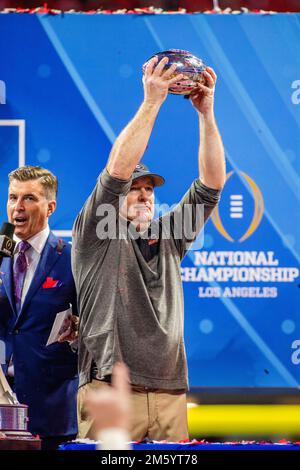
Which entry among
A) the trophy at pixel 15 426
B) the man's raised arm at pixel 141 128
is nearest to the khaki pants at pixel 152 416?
the trophy at pixel 15 426

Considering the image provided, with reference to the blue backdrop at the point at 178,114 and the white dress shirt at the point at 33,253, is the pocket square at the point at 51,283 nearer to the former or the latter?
the white dress shirt at the point at 33,253

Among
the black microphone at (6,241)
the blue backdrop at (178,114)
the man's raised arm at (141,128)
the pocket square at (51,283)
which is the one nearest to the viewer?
the black microphone at (6,241)

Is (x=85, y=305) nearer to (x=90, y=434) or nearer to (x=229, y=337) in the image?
(x=90, y=434)

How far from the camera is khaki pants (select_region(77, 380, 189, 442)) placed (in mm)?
3273

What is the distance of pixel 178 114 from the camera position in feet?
14.8

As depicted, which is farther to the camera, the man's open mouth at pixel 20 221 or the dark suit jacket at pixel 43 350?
the man's open mouth at pixel 20 221

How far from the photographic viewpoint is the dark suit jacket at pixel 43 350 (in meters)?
3.98

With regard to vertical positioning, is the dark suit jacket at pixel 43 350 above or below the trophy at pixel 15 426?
above

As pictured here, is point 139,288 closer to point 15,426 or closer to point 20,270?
point 15,426

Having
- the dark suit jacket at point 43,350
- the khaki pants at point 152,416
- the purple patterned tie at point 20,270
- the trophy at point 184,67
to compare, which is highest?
the trophy at point 184,67

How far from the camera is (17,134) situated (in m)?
4.51

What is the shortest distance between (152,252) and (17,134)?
51.6 inches
